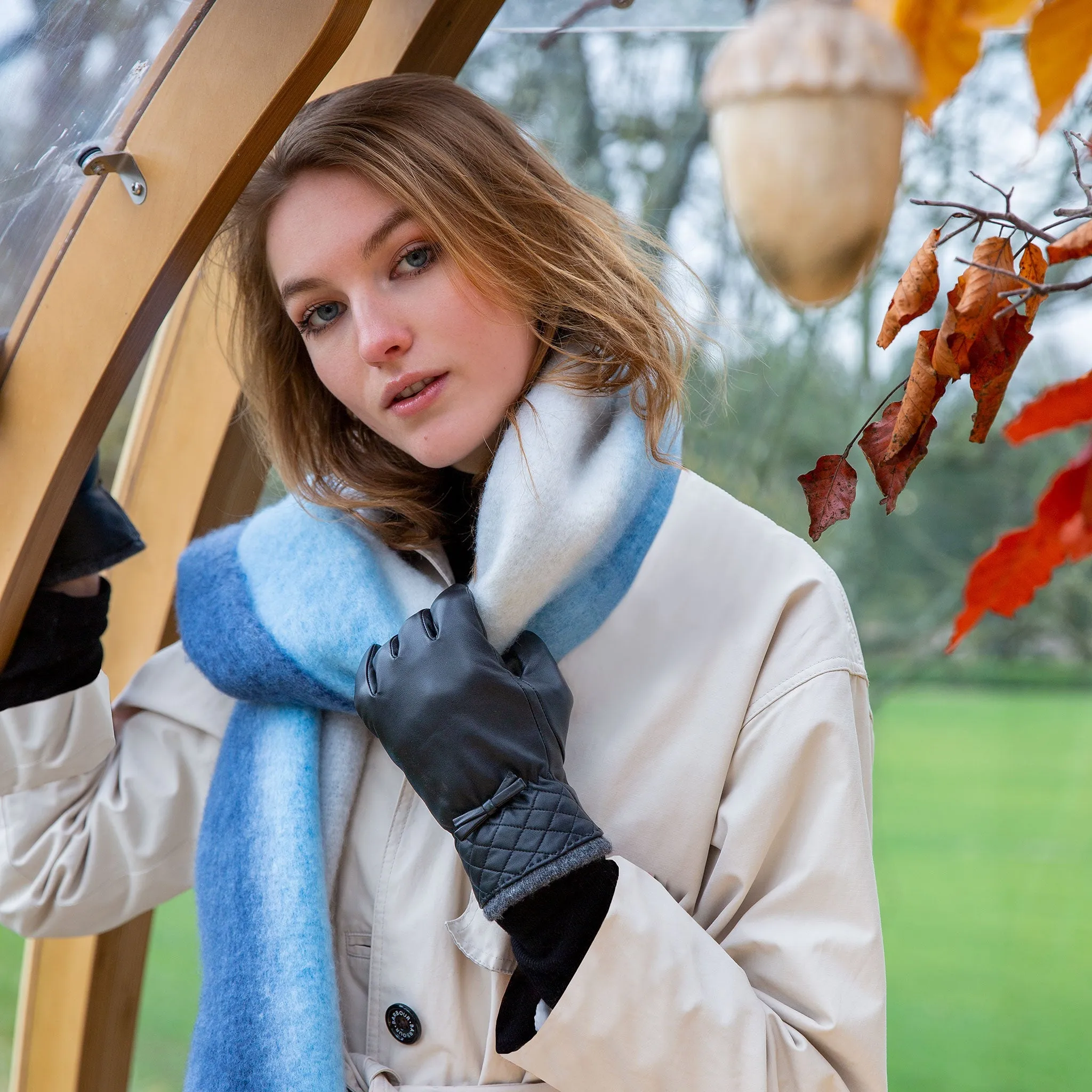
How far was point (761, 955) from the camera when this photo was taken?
102 centimetres

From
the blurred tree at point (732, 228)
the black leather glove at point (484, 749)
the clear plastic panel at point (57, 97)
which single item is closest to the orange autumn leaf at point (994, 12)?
the black leather glove at point (484, 749)

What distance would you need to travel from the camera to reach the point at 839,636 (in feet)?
3.67

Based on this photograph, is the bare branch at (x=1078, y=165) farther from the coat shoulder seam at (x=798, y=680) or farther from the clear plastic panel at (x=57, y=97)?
the clear plastic panel at (x=57, y=97)

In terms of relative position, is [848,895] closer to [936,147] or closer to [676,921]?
[676,921]

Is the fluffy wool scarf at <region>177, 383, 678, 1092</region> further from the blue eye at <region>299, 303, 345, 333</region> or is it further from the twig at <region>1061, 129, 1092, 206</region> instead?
the twig at <region>1061, 129, 1092, 206</region>

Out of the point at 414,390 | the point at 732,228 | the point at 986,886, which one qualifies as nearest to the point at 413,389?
the point at 414,390

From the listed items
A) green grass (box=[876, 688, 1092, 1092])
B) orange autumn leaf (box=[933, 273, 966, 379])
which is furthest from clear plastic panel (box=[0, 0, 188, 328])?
green grass (box=[876, 688, 1092, 1092])

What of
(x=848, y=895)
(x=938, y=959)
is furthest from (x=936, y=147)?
(x=938, y=959)

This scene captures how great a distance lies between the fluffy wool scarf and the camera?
112 centimetres

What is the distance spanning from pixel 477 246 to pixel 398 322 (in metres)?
0.11

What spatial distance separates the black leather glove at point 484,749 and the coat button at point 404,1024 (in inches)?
7.6

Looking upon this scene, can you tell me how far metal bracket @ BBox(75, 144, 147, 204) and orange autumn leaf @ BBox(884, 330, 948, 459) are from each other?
779 millimetres

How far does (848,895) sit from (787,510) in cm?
350

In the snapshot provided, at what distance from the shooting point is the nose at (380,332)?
44.3 inches
